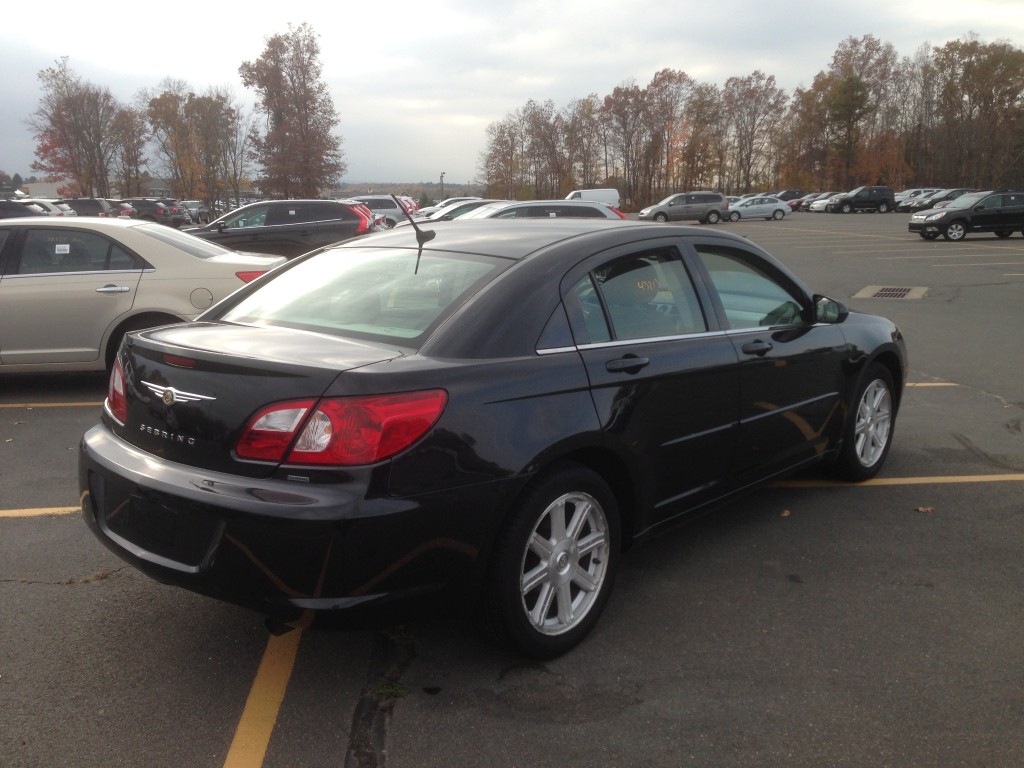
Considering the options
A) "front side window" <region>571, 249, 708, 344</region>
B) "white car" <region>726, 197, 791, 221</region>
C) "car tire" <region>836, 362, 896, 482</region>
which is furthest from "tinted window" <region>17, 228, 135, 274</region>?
"white car" <region>726, 197, 791, 221</region>

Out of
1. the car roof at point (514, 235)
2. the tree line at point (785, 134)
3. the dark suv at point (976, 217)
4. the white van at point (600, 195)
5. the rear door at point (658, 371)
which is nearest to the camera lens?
the rear door at point (658, 371)

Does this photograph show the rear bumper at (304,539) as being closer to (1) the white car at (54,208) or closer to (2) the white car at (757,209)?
(1) the white car at (54,208)

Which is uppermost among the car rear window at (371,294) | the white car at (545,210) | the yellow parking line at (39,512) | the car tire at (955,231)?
the white car at (545,210)

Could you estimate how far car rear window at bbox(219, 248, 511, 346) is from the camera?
3.37 m

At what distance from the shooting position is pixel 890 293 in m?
16.2

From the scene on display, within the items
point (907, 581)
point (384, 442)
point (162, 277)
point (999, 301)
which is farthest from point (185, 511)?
point (999, 301)

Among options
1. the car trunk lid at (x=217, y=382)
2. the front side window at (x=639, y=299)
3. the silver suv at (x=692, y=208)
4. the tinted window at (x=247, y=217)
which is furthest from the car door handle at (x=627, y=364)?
the silver suv at (x=692, y=208)

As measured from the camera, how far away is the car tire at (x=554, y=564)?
3066 mm

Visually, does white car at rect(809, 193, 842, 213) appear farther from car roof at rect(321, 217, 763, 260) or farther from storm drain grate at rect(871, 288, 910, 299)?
car roof at rect(321, 217, 763, 260)

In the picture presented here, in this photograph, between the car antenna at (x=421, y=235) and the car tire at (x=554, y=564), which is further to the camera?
the car antenna at (x=421, y=235)

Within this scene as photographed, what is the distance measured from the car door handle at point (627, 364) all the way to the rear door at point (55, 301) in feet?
17.7

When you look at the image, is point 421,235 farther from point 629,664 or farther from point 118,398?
point 629,664

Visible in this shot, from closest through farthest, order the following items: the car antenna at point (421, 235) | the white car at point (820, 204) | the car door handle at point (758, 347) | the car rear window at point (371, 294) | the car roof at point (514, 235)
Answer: the car rear window at point (371, 294) → the car roof at point (514, 235) → the car antenna at point (421, 235) → the car door handle at point (758, 347) → the white car at point (820, 204)

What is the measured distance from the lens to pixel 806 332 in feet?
15.4
